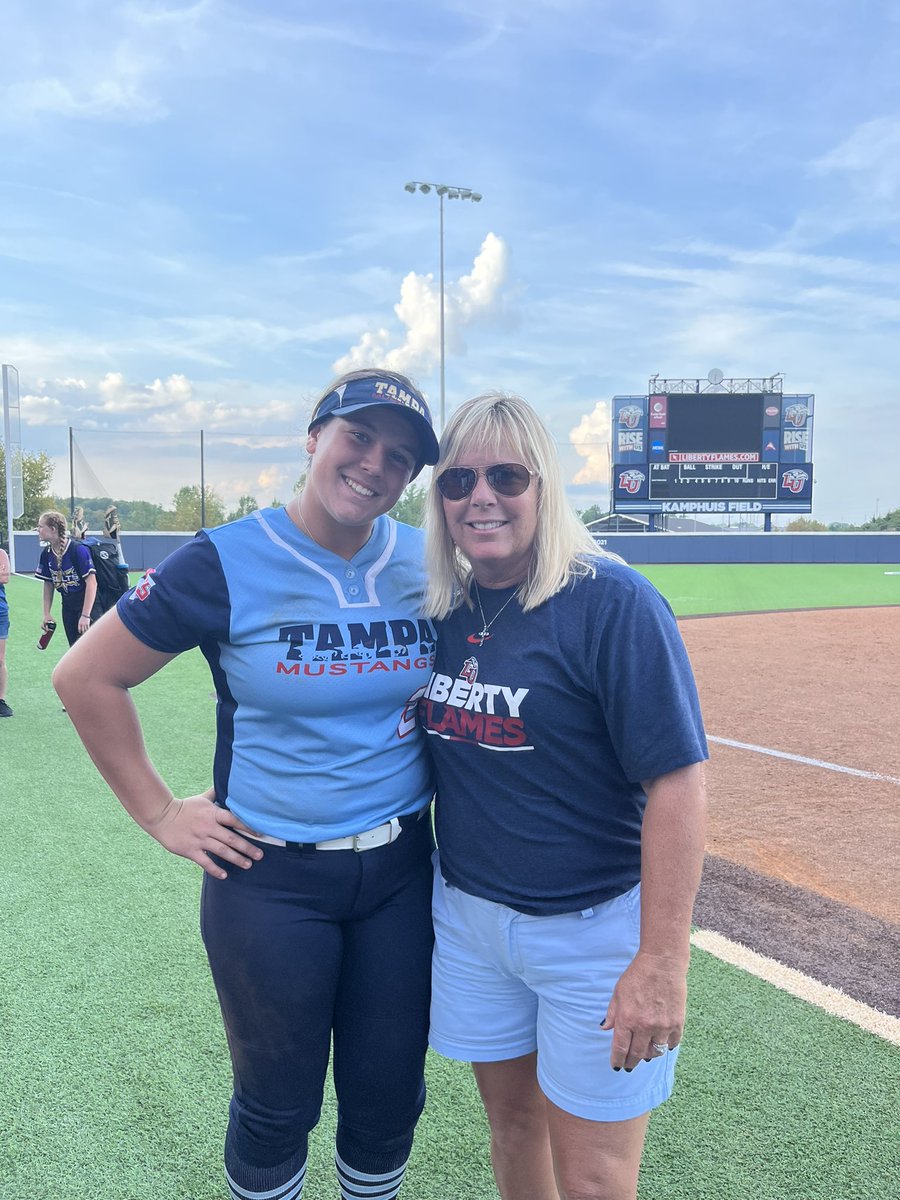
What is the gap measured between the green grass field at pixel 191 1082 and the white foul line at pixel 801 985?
0.21 ft

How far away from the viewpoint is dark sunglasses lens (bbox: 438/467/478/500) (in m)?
1.92

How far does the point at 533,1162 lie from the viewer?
6.50 ft

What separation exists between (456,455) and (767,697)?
26.6 feet

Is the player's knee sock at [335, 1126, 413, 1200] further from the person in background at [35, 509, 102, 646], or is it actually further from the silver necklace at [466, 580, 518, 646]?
the person in background at [35, 509, 102, 646]

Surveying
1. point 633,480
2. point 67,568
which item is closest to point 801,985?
point 67,568

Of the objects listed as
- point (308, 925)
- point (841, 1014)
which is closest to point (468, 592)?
point (308, 925)

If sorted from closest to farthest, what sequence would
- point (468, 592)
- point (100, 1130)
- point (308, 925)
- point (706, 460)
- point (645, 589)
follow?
1. point (645, 589)
2. point (308, 925)
3. point (468, 592)
4. point (100, 1130)
5. point (706, 460)

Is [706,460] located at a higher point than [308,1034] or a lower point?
higher

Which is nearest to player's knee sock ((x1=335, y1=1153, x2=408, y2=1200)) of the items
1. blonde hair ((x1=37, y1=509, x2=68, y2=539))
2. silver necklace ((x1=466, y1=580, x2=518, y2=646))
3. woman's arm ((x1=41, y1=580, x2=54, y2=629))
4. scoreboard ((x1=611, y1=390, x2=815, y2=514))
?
silver necklace ((x1=466, y1=580, x2=518, y2=646))

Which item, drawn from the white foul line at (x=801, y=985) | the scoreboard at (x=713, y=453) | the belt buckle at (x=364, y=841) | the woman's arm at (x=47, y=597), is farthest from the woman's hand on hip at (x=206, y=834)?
the scoreboard at (x=713, y=453)

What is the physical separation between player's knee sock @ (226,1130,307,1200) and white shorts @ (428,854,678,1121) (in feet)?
1.40

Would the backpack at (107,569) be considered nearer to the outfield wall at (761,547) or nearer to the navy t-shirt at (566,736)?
the navy t-shirt at (566,736)

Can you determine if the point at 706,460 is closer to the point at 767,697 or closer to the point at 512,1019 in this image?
the point at 767,697

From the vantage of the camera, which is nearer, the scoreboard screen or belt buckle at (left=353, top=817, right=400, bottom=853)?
belt buckle at (left=353, top=817, right=400, bottom=853)
